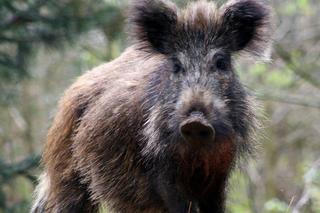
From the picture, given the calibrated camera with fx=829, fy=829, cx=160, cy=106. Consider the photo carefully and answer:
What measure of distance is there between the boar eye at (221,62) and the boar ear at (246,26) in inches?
7.0

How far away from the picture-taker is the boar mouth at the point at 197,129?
17.9ft

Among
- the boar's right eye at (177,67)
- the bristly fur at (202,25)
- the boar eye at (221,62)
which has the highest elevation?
the bristly fur at (202,25)

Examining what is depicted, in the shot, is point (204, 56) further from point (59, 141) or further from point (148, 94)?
point (59, 141)

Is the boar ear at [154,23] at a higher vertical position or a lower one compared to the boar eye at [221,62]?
higher

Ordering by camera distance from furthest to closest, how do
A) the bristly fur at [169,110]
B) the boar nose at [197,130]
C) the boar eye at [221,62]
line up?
the boar eye at [221,62], the bristly fur at [169,110], the boar nose at [197,130]

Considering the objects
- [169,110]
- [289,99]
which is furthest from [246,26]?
[289,99]

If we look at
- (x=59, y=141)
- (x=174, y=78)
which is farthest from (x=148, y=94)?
(x=59, y=141)

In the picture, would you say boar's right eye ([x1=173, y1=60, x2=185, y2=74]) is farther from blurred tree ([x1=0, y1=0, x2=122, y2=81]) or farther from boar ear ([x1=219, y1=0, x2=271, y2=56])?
blurred tree ([x1=0, y1=0, x2=122, y2=81])

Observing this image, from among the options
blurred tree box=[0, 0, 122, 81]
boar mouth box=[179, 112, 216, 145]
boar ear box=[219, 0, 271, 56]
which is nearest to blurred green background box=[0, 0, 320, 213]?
blurred tree box=[0, 0, 122, 81]

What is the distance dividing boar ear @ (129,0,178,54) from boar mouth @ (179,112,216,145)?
1003 millimetres

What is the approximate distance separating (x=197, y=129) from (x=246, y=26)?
1438mm

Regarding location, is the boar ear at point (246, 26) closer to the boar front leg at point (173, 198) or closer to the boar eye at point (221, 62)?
the boar eye at point (221, 62)

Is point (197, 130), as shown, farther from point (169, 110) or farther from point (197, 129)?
point (169, 110)

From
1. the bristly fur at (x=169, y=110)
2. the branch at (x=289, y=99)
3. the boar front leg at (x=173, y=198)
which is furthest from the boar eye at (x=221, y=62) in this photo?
the branch at (x=289, y=99)
